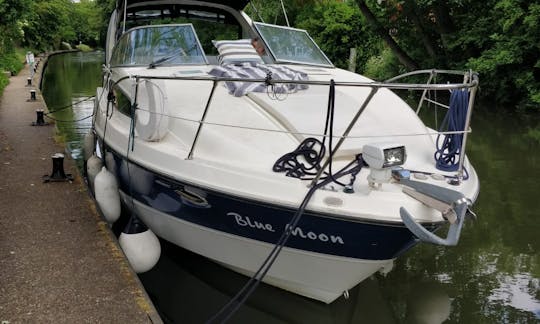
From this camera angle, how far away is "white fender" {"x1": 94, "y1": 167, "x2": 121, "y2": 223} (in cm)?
491

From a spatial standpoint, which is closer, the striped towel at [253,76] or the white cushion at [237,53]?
the striped towel at [253,76]

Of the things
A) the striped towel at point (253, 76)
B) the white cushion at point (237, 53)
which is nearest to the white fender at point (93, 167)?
the white cushion at point (237, 53)

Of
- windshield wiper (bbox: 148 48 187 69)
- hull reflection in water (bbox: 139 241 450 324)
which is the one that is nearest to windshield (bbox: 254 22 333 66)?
windshield wiper (bbox: 148 48 187 69)

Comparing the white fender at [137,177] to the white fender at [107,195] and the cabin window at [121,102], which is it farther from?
the cabin window at [121,102]

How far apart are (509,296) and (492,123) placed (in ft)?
28.7

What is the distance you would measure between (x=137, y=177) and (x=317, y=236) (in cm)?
193

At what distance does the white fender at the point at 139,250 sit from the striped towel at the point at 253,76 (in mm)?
1491

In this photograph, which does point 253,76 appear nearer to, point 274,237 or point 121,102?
point 121,102

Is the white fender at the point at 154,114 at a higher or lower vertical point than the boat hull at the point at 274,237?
higher

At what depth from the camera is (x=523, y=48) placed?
43.3ft

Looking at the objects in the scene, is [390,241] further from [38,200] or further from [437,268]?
[38,200]

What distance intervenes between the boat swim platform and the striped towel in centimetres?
173

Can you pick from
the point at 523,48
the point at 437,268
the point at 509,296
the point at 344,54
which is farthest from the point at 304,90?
the point at 344,54

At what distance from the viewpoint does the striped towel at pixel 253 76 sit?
14.5ft
